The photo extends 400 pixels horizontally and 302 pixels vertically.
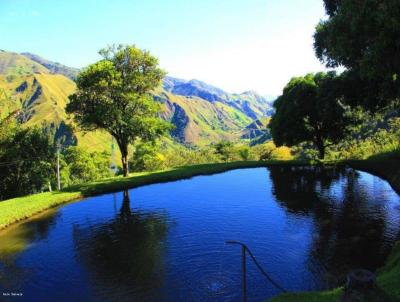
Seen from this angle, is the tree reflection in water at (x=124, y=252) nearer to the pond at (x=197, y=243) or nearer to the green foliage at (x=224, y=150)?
the pond at (x=197, y=243)

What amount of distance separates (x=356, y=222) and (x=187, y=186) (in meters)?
24.2

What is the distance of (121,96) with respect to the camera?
50625 millimetres

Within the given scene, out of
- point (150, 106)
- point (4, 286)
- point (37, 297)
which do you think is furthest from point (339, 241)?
point (150, 106)

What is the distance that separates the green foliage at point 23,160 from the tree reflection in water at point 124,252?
2636cm

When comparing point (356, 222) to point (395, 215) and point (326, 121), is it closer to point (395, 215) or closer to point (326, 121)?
point (395, 215)

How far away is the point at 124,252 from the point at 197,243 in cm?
472

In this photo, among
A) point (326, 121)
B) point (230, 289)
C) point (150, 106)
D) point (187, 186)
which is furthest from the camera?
point (326, 121)

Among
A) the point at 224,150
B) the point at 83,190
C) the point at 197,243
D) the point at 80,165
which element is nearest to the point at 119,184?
the point at 83,190

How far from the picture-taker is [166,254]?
22.6 metres

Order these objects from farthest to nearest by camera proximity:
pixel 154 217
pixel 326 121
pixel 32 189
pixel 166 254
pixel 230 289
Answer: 1. pixel 326 121
2. pixel 32 189
3. pixel 154 217
4. pixel 166 254
5. pixel 230 289

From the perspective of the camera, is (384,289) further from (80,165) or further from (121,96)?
(80,165)

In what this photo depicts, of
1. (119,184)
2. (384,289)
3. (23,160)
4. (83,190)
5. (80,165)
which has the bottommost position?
(384,289)

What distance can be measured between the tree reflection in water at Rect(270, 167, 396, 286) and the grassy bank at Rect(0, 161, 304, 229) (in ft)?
45.3

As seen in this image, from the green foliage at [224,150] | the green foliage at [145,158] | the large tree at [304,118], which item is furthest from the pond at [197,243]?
the green foliage at [224,150]
